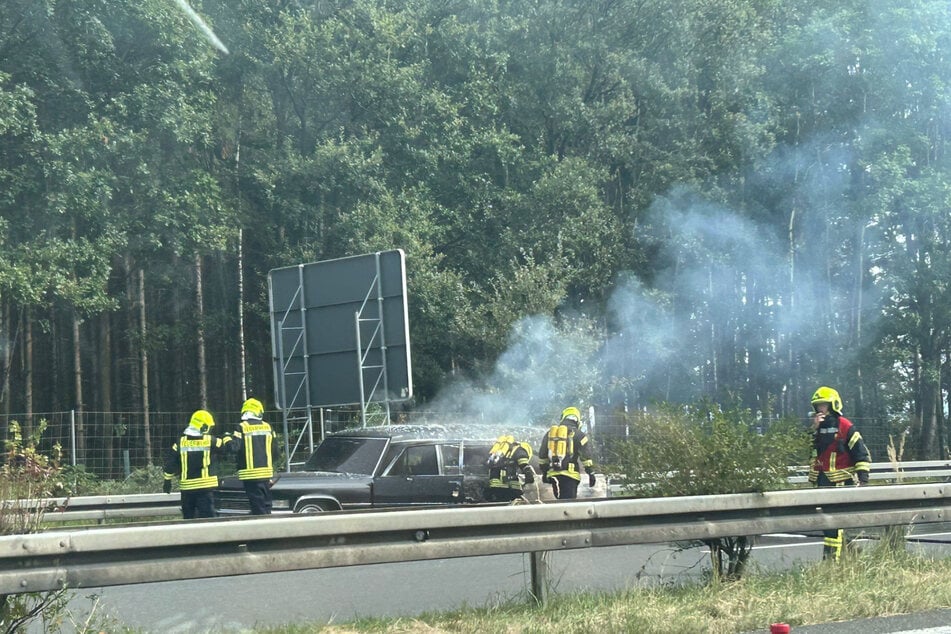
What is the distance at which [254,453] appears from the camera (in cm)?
1405

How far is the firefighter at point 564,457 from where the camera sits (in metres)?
13.5

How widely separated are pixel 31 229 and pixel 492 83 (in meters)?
13.8

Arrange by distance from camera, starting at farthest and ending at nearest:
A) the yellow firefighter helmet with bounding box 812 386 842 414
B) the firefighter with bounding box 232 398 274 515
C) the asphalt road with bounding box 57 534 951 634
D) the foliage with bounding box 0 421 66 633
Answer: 1. the firefighter with bounding box 232 398 274 515
2. the yellow firefighter helmet with bounding box 812 386 842 414
3. the asphalt road with bounding box 57 534 951 634
4. the foliage with bounding box 0 421 66 633

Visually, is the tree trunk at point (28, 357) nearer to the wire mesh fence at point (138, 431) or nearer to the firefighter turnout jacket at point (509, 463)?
the wire mesh fence at point (138, 431)

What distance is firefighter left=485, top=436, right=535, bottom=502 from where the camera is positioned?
1371 cm

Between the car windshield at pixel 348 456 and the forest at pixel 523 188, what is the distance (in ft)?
40.8

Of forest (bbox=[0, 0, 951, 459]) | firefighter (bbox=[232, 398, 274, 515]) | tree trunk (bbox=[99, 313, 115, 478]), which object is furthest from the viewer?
tree trunk (bbox=[99, 313, 115, 478])

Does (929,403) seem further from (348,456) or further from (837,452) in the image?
(837,452)

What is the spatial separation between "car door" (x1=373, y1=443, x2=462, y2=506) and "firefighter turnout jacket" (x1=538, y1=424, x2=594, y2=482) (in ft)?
5.58

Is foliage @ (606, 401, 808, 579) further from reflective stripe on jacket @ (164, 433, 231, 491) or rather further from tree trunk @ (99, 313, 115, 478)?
tree trunk @ (99, 313, 115, 478)

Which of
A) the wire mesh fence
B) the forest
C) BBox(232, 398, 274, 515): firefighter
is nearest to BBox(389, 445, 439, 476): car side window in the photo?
BBox(232, 398, 274, 515): firefighter

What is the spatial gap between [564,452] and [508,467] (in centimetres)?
69

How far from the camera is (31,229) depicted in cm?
2720

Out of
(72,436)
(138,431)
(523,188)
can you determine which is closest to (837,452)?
(72,436)
